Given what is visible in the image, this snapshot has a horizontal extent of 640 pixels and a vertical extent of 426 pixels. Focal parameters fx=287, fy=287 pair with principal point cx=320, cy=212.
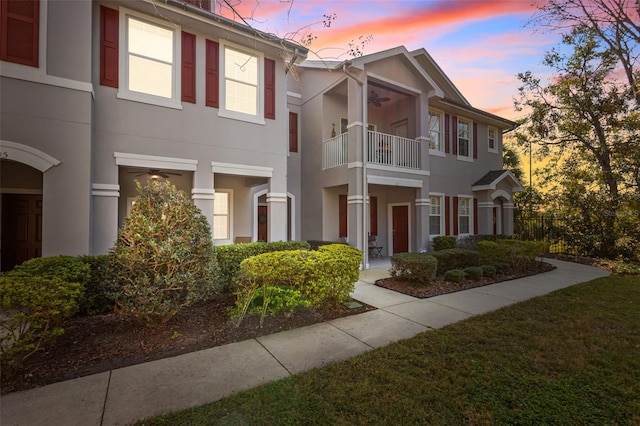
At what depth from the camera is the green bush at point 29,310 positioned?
128 inches

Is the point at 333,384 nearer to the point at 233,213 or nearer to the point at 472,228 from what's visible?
the point at 233,213

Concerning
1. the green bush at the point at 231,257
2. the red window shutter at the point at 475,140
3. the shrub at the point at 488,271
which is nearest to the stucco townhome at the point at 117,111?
the green bush at the point at 231,257

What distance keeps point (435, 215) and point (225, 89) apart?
1029 cm

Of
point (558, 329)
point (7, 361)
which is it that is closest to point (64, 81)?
point (7, 361)

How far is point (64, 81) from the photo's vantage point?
571cm

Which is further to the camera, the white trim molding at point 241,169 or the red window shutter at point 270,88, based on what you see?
the red window shutter at point 270,88

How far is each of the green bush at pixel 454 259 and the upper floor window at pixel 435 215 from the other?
3.89 m

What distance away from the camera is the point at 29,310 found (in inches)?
140

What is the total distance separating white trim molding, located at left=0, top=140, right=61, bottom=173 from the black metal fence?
16651mm

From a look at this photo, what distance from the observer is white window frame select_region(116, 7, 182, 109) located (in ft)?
21.5

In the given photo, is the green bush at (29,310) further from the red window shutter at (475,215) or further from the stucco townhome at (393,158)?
the red window shutter at (475,215)

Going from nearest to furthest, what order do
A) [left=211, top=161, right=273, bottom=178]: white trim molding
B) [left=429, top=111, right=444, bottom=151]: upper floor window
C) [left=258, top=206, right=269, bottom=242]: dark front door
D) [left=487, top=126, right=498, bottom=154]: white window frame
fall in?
[left=211, top=161, right=273, bottom=178]: white trim molding < [left=258, top=206, right=269, bottom=242]: dark front door < [left=429, top=111, right=444, bottom=151]: upper floor window < [left=487, top=126, right=498, bottom=154]: white window frame

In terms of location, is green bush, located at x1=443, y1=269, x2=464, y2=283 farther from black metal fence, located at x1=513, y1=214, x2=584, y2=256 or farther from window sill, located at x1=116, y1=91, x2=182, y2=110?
window sill, located at x1=116, y1=91, x2=182, y2=110

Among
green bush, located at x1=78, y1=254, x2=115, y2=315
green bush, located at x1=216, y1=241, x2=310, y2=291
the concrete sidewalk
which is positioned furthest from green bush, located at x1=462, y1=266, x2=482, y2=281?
green bush, located at x1=78, y1=254, x2=115, y2=315
